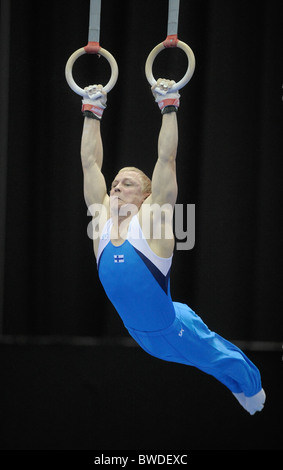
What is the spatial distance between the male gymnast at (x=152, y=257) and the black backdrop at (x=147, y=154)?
1.62 m

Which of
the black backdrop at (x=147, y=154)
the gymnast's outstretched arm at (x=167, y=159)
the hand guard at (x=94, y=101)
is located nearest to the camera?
the gymnast's outstretched arm at (x=167, y=159)

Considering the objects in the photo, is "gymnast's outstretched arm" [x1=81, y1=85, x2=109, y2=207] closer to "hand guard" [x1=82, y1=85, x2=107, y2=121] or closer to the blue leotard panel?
"hand guard" [x1=82, y1=85, x2=107, y2=121]

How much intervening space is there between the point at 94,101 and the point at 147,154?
1.75 meters

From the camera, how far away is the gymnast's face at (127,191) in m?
2.75

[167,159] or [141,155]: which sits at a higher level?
[141,155]

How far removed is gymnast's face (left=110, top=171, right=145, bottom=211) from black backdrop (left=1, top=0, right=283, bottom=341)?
5.38ft

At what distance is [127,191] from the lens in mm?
2750

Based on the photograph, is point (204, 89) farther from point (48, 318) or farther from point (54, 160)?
point (48, 318)

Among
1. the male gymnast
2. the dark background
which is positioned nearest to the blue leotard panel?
the male gymnast

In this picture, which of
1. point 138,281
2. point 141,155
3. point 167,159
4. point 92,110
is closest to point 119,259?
point 138,281

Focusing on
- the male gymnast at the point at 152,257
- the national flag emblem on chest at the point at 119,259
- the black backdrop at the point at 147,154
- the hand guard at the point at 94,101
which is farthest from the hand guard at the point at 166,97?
the black backdrop at the point at 147,154

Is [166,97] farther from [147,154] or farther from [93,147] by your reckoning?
[147,154]

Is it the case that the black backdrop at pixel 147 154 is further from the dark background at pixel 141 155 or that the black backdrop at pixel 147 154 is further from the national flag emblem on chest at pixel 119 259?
the national flag emblem on chest at pixel 119 259

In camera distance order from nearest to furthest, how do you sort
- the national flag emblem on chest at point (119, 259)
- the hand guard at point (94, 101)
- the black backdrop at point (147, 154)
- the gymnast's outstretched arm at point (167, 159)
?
the gymnast's outstretched arm at point (167, 159) < the national flag emblem on chest at point (119, 259) < the hand guard at point (94, 101) < the black backdrop at point (147, 154)
